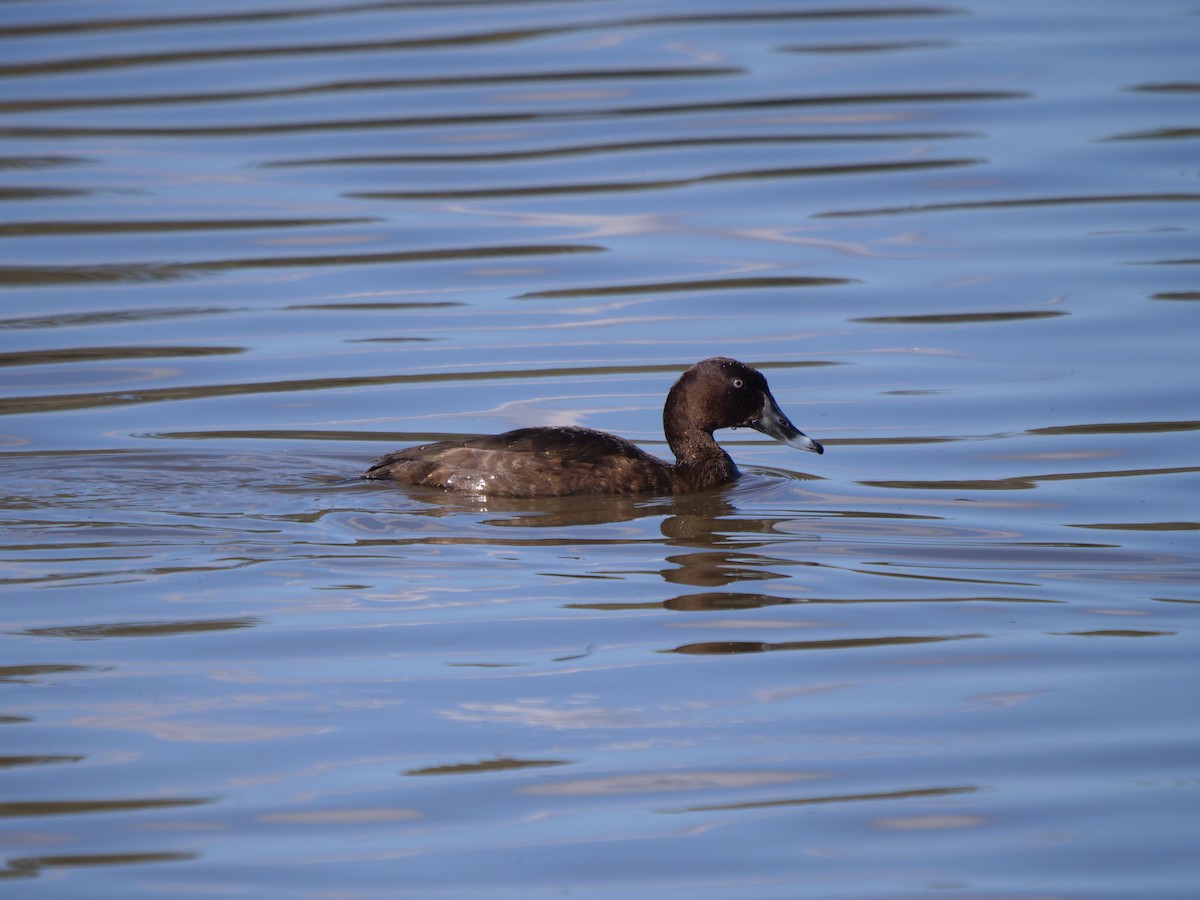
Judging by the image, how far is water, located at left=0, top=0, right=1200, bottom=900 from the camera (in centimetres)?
568

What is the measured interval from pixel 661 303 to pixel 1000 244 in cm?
290

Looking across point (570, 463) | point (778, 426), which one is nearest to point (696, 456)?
point (778, 426)

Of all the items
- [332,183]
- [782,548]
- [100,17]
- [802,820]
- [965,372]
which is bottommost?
[802,820]

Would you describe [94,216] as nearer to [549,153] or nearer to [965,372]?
[549,153]

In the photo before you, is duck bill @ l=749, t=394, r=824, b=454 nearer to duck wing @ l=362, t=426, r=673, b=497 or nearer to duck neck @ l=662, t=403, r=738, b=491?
duck neck @ l=662, t=403, r=738, b=491

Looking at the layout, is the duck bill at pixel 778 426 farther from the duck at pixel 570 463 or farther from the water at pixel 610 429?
the water at pixel 610 429

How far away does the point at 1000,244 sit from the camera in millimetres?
14898

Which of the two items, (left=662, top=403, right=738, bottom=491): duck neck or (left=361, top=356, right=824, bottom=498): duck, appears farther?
(left=662, top=403, right=738, bottom=491): duck neck

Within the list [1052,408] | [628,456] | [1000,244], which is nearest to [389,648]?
[628,456]

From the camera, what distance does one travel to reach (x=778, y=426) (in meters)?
10.2

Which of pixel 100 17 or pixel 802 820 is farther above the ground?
pixel 100 17

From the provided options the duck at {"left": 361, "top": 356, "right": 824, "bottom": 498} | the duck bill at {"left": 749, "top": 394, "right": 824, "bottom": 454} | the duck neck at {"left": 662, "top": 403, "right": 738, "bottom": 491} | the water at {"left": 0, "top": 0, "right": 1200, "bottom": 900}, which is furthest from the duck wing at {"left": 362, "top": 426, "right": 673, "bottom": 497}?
the duck bill at {"left": 749, "top": 394, "right": 824, "bottom": 454}

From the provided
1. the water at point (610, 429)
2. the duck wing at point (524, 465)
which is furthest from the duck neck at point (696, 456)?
the duck wing at point (524, 465)

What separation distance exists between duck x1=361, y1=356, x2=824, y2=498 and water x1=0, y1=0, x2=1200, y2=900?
165mm
